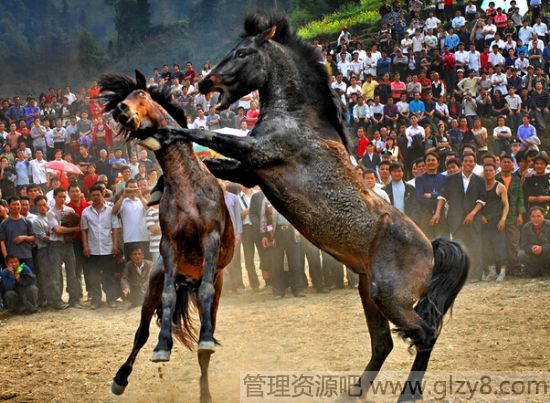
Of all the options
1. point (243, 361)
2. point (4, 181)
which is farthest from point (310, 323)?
point (4, 181)

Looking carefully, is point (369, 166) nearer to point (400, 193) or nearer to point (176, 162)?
point (400, 193)

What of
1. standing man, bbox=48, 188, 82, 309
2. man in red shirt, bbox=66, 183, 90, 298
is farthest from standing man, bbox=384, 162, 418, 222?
standing man, bbox=48, 188, 82, 309

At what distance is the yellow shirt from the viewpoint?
19.7 metres

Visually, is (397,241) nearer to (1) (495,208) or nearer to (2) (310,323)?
(2) (310,323)

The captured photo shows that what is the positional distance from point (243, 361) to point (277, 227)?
402cm

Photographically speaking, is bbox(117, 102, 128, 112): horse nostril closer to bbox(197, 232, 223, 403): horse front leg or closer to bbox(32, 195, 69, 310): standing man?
bbox(197, 232, 223, 403): horse front leg

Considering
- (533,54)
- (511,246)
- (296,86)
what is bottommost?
(511,246)

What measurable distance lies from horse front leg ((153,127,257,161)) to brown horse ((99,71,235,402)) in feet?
0.33

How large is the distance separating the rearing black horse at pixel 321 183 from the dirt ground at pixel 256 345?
1.46 metres

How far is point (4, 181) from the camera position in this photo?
16.9m

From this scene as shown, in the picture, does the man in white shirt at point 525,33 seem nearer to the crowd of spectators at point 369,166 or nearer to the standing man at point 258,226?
the crowd of spectators at point 369,166

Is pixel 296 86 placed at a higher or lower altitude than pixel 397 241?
higher

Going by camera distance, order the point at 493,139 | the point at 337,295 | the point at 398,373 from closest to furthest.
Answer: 1. the point at 398,373
2. the point at 337,295
3. the point at 493,139

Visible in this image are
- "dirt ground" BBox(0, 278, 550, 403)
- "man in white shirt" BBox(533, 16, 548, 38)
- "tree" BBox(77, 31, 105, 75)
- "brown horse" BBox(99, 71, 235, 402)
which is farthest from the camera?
"tree" BBox(77, 31, 105, 75)
